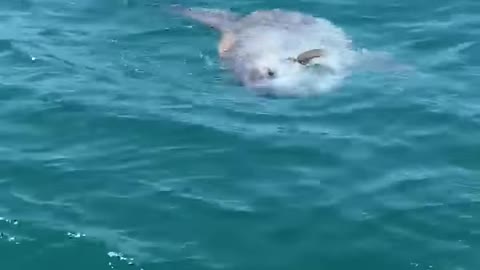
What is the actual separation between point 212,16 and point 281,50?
124 inches

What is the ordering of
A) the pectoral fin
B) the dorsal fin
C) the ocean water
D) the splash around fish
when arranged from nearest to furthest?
the ocean water < the splash around fish < the pectoral fin < the dorsal fin

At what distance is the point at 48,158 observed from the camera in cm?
1795

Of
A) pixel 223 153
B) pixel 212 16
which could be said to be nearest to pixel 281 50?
pixel 212 16

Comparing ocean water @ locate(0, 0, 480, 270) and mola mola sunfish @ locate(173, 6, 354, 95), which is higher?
mola mola sunfish @ locate(173, 6, 354, 95)

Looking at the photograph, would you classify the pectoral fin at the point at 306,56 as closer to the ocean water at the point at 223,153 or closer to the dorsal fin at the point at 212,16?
the ocean water at the point at 223,153

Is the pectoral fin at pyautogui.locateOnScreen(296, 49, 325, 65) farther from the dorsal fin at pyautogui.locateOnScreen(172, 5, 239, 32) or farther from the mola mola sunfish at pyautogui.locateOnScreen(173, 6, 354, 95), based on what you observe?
the dorsal fin at pyautogui.locateOnScreen(172, 5, 239, 32)

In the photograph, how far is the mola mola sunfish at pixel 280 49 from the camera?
2062cm

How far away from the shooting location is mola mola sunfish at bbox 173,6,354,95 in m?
20.6

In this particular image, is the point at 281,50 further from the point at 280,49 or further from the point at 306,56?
the point at 306,56

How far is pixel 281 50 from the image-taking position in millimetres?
22141

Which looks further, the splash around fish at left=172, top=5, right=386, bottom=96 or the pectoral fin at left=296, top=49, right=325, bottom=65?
the pectoral fin at left=296, top=49, right=325, bottom=65

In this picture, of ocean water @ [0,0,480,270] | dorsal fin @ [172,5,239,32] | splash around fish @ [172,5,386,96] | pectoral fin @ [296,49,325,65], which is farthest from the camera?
dorsal fin @ [172,5,239,32]

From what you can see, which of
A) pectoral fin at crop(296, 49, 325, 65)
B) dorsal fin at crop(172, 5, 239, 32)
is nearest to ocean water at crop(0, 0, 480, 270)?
dorsal fin at crop(172, 5, 239, 32)

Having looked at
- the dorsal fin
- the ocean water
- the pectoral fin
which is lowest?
the ocean water
